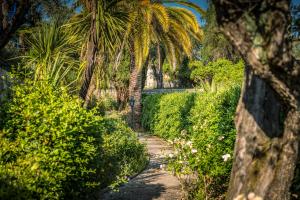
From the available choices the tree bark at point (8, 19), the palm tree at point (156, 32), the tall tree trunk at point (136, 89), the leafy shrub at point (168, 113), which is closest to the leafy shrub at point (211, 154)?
the tree bark at point (8, 19)

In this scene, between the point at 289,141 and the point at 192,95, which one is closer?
the point at 289,141

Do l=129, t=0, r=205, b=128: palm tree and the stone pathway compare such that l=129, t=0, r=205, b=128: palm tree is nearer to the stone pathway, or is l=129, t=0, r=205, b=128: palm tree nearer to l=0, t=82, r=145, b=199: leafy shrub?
the stone pathway

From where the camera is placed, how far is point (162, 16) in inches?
619

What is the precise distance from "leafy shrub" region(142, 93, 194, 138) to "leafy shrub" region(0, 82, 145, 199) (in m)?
9.16

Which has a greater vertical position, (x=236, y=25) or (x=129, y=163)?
(x=236, y=25)

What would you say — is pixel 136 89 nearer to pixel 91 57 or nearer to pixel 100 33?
pixel 100 33

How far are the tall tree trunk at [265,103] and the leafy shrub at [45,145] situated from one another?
199 centimetres

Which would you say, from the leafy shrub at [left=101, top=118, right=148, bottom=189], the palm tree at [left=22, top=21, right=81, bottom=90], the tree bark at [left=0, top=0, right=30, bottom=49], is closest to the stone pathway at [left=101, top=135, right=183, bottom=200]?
the leafy shrub at [left=101, top=118, right=148, bottom=189]

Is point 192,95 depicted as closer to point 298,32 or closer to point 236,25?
point 298,32

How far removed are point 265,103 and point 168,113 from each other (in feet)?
40.5

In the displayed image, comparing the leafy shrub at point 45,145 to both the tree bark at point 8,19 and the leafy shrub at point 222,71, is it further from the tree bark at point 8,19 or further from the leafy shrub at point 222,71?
the leafy shrub at point 222,71

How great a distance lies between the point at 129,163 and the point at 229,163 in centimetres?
346

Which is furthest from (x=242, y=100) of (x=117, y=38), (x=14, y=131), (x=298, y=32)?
(x=117, y=38)

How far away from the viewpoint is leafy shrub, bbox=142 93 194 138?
14.6m
